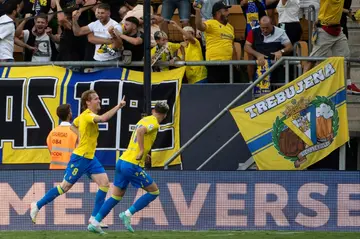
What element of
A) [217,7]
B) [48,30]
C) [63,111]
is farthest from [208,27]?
[63,111]

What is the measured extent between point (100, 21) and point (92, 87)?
3.68 feet

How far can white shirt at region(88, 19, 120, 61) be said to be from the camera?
16.7 meters

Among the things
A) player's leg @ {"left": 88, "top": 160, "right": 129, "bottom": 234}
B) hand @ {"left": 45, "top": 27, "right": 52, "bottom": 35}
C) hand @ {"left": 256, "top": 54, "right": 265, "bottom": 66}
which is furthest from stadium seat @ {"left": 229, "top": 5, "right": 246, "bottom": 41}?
player's leg @ {"left": 88, "top": 160, "right": 129, "bottom": 234}

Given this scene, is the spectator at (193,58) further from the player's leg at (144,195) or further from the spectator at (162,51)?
the player's leg at (144,195)

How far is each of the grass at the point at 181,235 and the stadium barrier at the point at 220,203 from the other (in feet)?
1.26

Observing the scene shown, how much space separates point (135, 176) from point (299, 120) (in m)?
3.48

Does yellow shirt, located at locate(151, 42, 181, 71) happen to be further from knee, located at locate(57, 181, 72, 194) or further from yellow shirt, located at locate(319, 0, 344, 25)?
knee, located at locate(57, 181, 72, 194)

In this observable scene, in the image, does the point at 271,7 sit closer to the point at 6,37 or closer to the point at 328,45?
the point at 328,45

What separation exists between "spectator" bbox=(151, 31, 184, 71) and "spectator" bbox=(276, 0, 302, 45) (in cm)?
209

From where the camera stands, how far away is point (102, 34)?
16672 millimetres

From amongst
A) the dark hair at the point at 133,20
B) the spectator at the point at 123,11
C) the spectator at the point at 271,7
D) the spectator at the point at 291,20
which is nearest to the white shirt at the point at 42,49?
the spectator at the point at 123,11

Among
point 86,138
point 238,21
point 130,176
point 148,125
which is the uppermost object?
point 238,21

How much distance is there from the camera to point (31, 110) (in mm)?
16891

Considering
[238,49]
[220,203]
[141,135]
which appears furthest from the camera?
[238,49]
